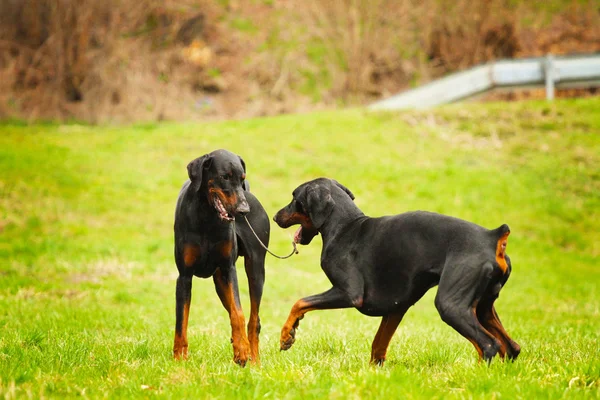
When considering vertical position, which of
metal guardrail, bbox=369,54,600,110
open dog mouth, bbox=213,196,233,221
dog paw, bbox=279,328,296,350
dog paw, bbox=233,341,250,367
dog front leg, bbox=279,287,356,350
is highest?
metal guardrail, bbox=369,54,600,110

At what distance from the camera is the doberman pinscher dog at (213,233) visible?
17.8 ft

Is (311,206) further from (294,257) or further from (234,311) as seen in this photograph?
(294,257)

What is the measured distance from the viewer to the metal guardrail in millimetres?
22766

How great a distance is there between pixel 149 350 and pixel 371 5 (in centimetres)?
2068

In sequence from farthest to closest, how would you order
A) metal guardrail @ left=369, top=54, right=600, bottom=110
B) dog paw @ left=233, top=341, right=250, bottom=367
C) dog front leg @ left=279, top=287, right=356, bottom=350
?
metal guardrail @ left=369, top=54, right=600, bottom=110, dog paw @ left=233, top=341, right=250, bottom=367, dog front leg @ left=279, top=287, right=356, bottom=350

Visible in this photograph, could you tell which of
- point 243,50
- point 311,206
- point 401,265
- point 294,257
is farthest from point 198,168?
point 243,50

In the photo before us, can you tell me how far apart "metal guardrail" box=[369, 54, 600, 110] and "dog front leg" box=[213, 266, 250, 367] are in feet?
59.3

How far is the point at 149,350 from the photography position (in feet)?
20.3

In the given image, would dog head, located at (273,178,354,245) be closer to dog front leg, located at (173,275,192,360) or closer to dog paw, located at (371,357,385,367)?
dog front leg, located at (173,275,192,360)

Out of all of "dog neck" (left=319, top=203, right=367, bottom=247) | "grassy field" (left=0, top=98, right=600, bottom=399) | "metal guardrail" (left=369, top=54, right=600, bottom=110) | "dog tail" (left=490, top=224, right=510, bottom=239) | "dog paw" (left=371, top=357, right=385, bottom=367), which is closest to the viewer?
"grassy field" (left=0, top=98, right=600, bottom=399)

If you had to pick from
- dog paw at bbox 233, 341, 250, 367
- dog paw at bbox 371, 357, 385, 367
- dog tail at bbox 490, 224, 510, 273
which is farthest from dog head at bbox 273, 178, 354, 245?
dog tail at bbox 490, 224, 510, 273

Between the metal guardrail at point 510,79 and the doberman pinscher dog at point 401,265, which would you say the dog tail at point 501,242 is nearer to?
the doberman pinscher dog at point 401,265

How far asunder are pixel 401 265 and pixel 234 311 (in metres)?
1.33

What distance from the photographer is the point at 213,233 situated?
559cm
